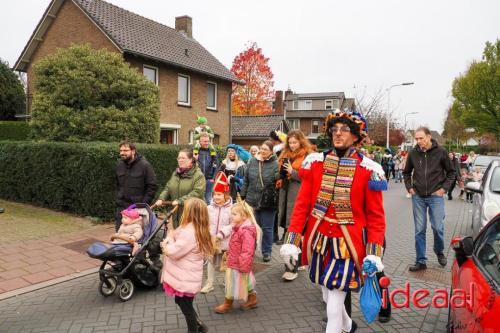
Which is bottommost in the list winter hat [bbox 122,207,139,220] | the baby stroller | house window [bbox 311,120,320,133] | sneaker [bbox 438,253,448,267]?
sneaker [bbox 438,253,448,267]

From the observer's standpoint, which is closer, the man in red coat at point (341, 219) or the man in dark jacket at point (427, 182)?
the man in red coat at point (341, 219)

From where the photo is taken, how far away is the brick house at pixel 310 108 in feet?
196

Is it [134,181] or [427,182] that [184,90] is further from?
[427,182]

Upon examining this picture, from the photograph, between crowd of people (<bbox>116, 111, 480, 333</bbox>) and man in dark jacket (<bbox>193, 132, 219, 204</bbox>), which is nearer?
crowd of people (<bbox>116, 111, 480, 333</bbox>)

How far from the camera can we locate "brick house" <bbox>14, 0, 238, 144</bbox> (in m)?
19.3

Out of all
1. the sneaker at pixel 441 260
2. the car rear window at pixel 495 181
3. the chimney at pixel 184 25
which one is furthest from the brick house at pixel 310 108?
the sneaker at pixel 441 260

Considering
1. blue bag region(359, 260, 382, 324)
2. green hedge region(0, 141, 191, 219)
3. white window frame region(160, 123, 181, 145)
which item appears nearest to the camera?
blue bag region(359, 260, 382, 324)

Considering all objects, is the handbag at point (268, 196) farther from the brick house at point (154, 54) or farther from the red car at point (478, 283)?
the brick house at point (154, 54)

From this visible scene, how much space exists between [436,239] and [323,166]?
3.77m

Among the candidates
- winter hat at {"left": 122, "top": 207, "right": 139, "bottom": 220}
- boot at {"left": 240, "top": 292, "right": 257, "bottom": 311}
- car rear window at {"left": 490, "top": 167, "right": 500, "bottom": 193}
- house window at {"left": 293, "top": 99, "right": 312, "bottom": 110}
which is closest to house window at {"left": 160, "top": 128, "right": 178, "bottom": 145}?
car rear window at {"left": 490, "top": 167, "right": 500, "bottom": 193}

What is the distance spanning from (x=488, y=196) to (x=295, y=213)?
505 cm

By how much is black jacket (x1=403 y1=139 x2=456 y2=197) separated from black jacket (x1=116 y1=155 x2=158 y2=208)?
3.92 m

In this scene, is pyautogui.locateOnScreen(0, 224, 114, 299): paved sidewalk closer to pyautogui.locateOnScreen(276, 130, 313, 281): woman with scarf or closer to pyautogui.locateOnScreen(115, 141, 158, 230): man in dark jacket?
pyautogui.locateOnScreen(115, 141, 158, 230): man in dark jacket

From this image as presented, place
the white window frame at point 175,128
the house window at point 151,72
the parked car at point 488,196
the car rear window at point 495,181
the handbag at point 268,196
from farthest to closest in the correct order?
the white window frame at point 175,128, the house window at point 151,72, the car rear window at point 495,181, the parked car at point 488,196, the handbag at point 268,196
